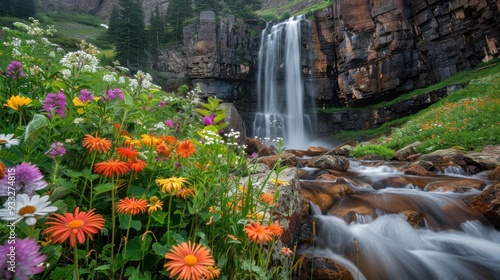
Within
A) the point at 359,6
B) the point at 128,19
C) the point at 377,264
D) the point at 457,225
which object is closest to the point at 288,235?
the point at 377,264

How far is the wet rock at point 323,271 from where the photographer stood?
2883 mm

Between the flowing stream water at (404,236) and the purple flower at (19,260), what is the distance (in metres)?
2.76

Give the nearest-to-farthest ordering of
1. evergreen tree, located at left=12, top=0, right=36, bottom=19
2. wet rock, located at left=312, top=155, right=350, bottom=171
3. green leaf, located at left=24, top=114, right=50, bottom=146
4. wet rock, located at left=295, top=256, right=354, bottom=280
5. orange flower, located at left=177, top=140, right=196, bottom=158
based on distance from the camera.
Result: green leaf, located at left=24, top=114, right=50, bottom=146 < orange flower, located at left=177, top=140, right=196, bottom=158 < wet rock, located at left=295, top=256, right=354, bottom=280 < wet rock, located at left=312, top=155, right=350, bottom=171 < evergreen tree, located at left=12, top=0, right=36, bottom=19

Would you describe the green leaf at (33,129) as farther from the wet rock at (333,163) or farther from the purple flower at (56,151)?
the wet rock at (333,163)

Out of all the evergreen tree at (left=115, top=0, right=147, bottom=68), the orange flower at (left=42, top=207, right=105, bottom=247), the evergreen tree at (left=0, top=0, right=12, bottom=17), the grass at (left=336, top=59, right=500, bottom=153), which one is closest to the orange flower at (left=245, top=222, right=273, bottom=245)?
the orange flower at (left=42, top=207, right=105, bottom=247)

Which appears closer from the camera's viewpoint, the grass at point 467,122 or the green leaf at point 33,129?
the green leaf at point 33,129

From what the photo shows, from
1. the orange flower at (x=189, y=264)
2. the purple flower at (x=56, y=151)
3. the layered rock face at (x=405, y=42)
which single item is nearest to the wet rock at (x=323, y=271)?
the orange flower at (x=189, y=264)

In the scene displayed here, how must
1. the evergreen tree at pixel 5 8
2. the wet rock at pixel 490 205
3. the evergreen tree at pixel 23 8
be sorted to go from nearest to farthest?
the wet rock at pixel 490 205 < the evergreen tree at pixel 5 8 < the evergreen tree at pixel 23 8

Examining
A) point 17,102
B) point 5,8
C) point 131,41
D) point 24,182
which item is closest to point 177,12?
point 131,41

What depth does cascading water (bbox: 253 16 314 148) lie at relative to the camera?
1101 inches

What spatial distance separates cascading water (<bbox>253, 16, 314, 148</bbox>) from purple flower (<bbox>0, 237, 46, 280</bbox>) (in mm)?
26755

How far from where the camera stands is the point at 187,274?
0.76m

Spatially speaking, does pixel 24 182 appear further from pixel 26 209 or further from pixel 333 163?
pixel 333 163

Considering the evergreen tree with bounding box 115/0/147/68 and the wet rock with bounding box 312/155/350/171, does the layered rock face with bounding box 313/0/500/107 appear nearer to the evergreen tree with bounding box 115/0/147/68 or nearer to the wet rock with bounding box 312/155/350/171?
the wet rock with bounding box 312/155/350/171
